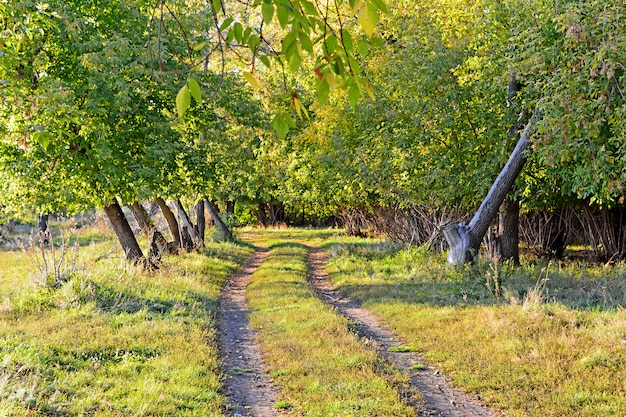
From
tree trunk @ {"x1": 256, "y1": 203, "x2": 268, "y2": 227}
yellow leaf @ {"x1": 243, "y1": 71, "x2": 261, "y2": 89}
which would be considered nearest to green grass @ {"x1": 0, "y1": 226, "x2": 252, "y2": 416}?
yellow leaf @ {"x1": 243, "y1": 71, "x2": 261, "y2": 89}

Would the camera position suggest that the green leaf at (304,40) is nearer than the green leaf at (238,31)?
Yes

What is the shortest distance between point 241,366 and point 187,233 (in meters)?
14.7

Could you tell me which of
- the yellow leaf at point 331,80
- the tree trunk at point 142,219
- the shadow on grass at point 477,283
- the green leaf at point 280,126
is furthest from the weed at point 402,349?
the tree trunk at point 142,219

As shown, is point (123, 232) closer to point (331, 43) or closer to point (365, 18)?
point (331, 43)

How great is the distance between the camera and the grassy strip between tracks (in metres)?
Answer: 6.80

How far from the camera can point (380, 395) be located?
7043mm

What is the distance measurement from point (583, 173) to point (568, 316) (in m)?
3.05

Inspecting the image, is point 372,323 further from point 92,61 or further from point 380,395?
point 92,61

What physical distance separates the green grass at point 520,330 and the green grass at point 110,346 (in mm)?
3537

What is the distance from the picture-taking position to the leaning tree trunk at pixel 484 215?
14.2 metres

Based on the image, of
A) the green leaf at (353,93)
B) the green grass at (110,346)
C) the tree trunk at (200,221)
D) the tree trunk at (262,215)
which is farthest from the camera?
the tree trunk at (262,215)

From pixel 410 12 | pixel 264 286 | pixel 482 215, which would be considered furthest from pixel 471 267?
pixel 410 12

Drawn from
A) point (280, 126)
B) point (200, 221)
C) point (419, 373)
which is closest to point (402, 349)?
point (419, 373)

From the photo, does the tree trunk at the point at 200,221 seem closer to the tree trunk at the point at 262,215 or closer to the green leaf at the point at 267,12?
the tree trunk at the point at 262,215
